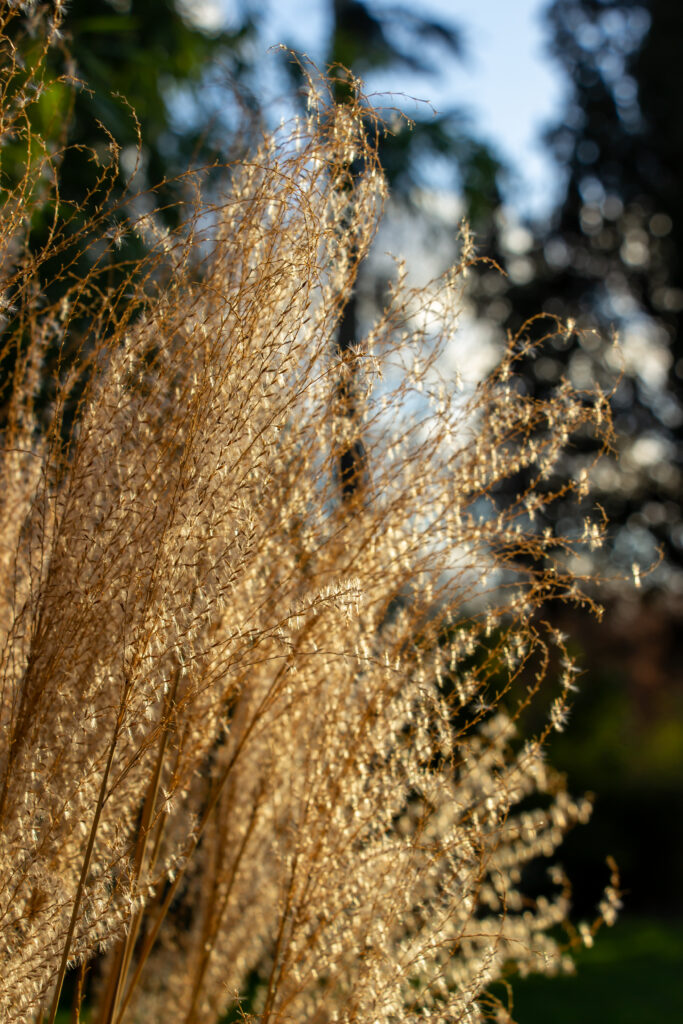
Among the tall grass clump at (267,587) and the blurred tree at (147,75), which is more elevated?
the blurred tree at (147,75)

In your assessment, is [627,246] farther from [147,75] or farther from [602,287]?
[147,75]

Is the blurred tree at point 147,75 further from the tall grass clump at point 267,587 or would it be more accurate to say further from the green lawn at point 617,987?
the green lawn at point 617,987

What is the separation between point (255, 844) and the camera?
86.7 inches

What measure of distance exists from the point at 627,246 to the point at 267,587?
12959 millimetres

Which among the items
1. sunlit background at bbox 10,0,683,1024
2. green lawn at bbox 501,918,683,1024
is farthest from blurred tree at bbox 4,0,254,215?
green lawn at bbox 501,918,683,1024

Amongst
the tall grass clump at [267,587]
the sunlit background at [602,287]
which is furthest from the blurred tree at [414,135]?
the tall grass clump at [267,587]

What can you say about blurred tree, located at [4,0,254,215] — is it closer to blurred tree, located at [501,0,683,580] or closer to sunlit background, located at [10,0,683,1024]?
sunlit background, located at [10,0,683,1024]

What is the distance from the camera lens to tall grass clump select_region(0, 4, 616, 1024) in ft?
4.74

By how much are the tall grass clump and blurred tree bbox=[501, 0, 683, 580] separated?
36.7 feet

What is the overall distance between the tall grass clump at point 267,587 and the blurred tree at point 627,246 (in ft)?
36.7

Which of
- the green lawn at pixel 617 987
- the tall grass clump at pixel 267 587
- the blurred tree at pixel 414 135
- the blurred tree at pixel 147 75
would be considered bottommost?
the green lawn at pixel 617 987

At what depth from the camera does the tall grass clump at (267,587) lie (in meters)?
1.44

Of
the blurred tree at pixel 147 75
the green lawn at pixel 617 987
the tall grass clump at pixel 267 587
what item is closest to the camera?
the tall grass clump at pixel 267 587

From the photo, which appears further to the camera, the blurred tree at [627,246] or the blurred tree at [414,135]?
the blurred tree at [627,246]
